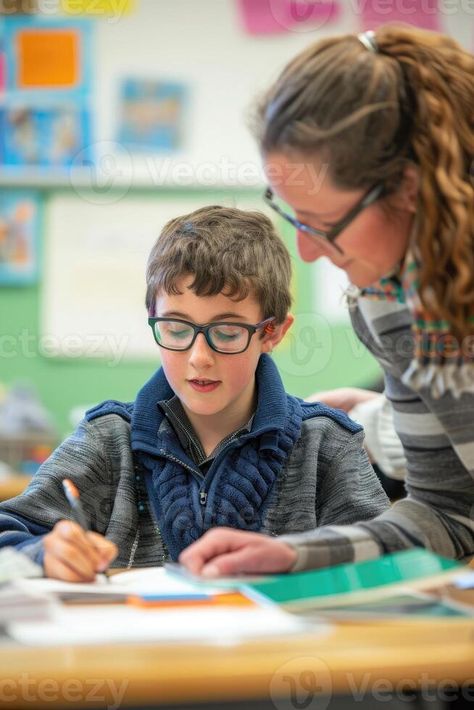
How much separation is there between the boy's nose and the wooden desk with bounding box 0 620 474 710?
0.62 m

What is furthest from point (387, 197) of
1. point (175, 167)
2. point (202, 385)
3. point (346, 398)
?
point (175, 167)

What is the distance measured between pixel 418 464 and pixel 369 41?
1.60 ft

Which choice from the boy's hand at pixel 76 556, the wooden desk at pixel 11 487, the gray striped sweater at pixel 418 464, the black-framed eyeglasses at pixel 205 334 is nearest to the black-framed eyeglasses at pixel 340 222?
the gray striped sweater at pixel 418 464

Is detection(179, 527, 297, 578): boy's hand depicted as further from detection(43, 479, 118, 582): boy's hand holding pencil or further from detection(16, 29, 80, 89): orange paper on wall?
detection(16, 29, 80, 89): orange paper on wall

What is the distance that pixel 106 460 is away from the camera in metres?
1.37

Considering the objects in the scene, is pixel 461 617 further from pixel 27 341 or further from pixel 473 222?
pixel 27 341

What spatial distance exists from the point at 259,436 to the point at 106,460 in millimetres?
219

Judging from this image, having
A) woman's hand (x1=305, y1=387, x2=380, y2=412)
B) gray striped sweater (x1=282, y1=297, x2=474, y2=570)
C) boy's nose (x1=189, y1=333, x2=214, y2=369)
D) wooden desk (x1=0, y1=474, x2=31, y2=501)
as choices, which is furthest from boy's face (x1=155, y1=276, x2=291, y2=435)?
wooden desk (x1=0, y1=474, x2=31, y2=501)

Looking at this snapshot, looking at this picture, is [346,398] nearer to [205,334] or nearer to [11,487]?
[205,334]

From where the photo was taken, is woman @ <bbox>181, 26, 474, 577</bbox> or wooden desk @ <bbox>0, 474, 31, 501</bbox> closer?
woman @ <bbox>181, 26, 474, 577</bbox>

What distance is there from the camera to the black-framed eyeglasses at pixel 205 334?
1.34m

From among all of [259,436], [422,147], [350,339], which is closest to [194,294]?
[259,436]

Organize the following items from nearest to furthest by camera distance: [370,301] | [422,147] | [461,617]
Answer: [461,617] → [422,147] → [370,301]

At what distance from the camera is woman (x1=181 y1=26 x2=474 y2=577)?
99cm
